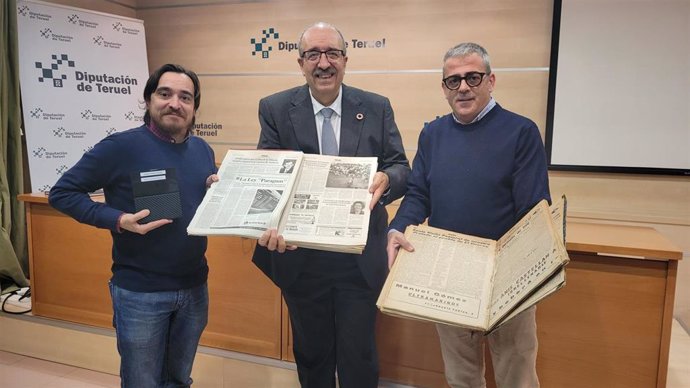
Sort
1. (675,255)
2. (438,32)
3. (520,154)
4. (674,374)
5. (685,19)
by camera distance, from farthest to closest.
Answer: (438,32) < (685,19) < (674,374) < (675,255) < (520,154)

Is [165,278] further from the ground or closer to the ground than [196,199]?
closer to the ground

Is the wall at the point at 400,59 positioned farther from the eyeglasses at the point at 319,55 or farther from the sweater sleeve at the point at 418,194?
the eyeglasses at the point at 319,55

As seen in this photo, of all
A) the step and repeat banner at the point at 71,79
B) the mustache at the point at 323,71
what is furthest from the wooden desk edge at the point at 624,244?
the step and repeat banner at the point at 71,79

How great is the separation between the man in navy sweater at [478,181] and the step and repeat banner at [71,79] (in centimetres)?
253

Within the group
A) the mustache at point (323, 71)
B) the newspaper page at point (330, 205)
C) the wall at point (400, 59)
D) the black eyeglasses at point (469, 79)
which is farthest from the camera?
the wall at point (400, 59)

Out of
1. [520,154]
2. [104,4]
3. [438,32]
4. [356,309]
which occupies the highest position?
[104,4]

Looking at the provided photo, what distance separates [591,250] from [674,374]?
954mm

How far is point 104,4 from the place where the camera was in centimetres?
374

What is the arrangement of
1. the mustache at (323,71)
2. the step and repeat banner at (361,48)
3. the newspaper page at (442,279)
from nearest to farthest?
the newspaper page at (442,279) < the mustache at (323,71) < the step and repeat banner at (361,48)

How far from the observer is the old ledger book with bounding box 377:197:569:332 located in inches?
41.6

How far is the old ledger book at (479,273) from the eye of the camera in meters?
1.06

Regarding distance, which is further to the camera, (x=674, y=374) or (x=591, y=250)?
(x=674, y=374)

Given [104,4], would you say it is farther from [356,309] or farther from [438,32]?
[356,309]

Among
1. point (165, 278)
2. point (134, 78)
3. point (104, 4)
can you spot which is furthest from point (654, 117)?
point (104, 4)
